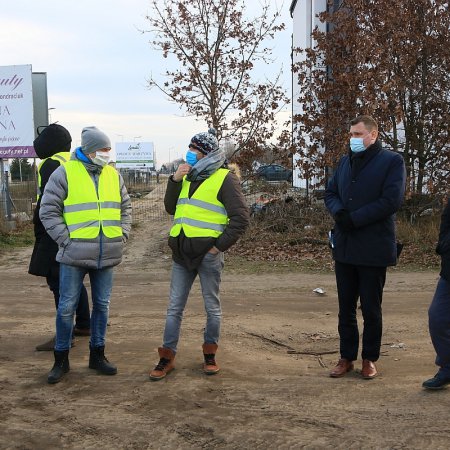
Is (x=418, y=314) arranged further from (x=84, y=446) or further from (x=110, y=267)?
(x=84, y=446)

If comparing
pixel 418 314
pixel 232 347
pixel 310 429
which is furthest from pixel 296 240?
pixel 310 429

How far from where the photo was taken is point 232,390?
13.9 feet

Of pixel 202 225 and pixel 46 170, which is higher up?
pixel 46 170

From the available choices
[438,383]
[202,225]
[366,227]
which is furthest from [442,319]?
[202,225]

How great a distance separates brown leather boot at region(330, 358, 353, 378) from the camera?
14.8 ft

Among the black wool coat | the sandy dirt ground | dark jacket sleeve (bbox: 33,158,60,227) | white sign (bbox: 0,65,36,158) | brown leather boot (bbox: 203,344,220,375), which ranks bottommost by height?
the sandy dirt ground

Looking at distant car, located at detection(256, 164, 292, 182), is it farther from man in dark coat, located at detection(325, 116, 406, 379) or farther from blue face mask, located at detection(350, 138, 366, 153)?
blue face mask, located at detection(350, 138, 366, 153)

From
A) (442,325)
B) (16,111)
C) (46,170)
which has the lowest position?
(442,325)

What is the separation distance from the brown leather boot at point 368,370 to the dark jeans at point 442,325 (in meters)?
0.54

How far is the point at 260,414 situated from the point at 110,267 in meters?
1.81

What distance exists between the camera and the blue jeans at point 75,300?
4484 mm

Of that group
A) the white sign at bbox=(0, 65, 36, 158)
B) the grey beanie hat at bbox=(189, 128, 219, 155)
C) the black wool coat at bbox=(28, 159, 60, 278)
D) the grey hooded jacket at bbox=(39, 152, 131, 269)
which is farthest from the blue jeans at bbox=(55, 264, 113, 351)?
the white sign at bbox=(0, 65, 36, 158)

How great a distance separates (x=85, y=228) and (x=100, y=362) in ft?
3.99

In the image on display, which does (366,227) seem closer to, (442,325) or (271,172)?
(442,325)
